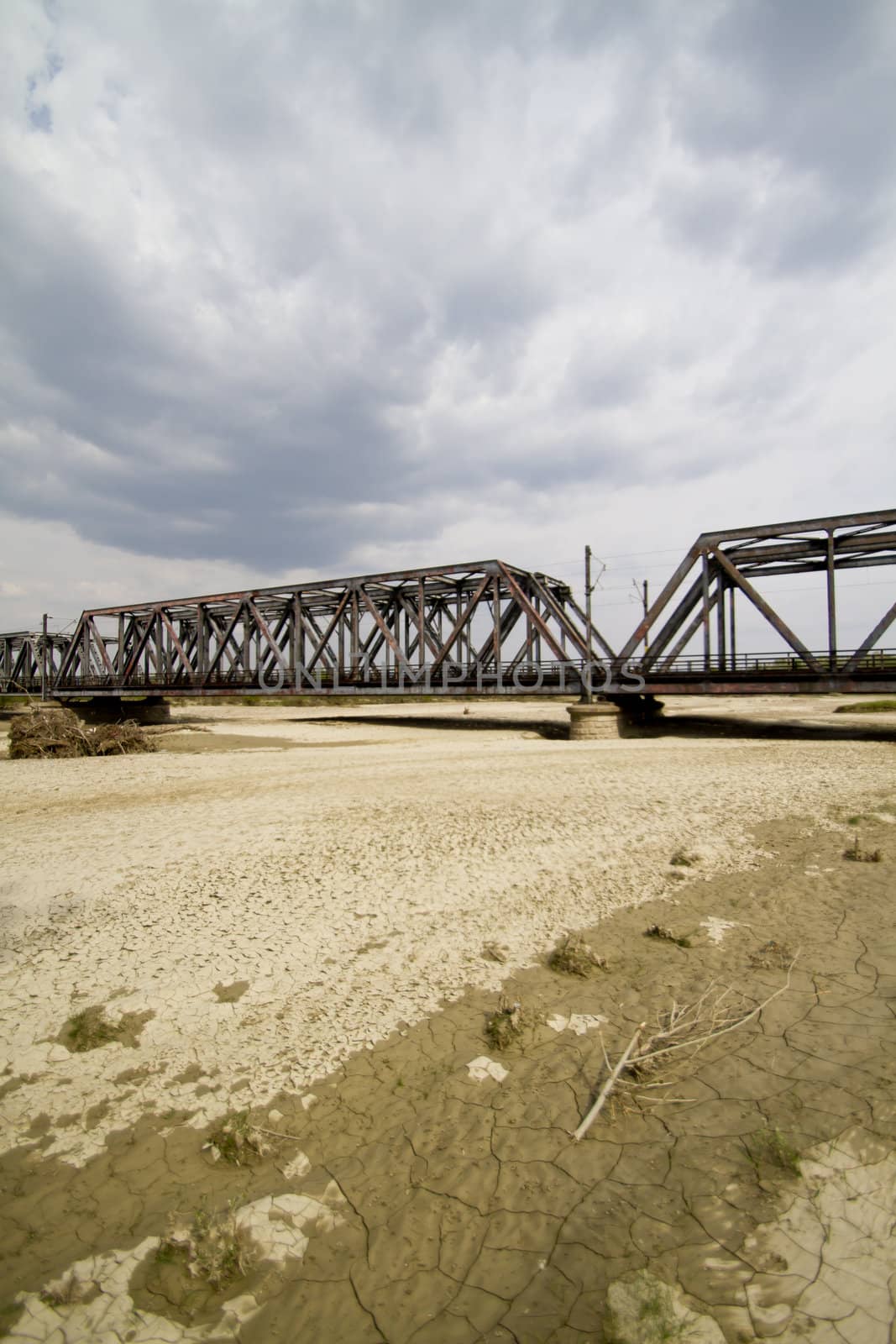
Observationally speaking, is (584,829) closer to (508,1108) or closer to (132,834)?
(508,1108)

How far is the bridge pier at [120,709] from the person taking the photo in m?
46.3

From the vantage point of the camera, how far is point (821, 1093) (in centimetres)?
420

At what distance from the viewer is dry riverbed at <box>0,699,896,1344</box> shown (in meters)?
3.01

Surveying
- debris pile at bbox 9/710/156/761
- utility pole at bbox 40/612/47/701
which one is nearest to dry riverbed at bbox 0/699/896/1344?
debris pile at bbox 9/710/156/761

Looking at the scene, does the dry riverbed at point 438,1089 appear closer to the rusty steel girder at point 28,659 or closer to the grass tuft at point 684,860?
the grass tuft at point 684,860

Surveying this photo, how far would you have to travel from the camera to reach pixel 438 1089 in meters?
4.45

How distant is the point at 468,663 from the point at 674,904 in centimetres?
2796

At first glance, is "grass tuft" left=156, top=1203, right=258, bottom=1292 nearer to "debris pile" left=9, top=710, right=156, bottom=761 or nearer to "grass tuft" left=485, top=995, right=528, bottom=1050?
"grass tuft" left=485, top=995, right=528, bottom=1050

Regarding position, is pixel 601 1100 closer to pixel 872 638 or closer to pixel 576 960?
pixel 576 960

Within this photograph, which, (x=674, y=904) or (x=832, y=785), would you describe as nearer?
(x=674, y=904)

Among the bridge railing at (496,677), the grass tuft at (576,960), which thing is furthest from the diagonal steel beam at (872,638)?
the grass tuft at (576,960)

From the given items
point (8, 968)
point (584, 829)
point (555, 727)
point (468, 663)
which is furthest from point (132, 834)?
point (468, 663)

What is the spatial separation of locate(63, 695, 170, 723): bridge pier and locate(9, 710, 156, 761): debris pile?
77.5ft

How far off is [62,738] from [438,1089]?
865 inches
